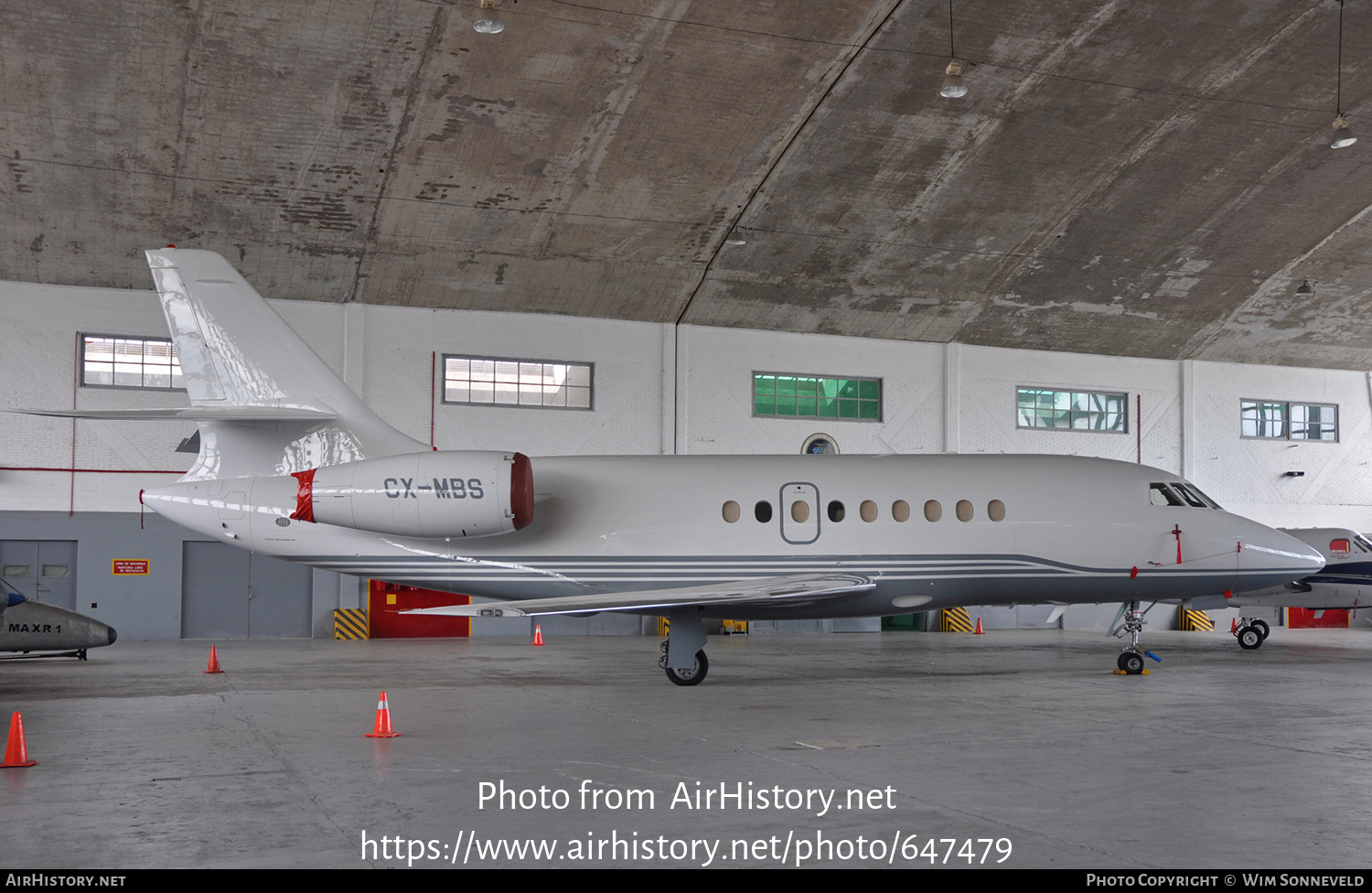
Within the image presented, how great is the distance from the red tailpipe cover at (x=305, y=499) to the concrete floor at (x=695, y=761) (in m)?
2.21

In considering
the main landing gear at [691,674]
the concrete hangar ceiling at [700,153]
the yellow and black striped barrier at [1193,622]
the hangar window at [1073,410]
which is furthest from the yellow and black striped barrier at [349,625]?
the yellow and black striped barrier at [1193,622]

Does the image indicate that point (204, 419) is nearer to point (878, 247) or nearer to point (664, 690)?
point (664, 690)

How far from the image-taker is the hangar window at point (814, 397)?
26.6 meters

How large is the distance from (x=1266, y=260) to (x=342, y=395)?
2328 centimetres

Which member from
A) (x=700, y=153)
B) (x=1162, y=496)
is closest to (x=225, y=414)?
(x=700, y=153)

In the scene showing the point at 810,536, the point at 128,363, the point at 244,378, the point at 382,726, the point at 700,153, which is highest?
the point at 700,153

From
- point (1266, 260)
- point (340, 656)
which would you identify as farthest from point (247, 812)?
point (1266, 260)

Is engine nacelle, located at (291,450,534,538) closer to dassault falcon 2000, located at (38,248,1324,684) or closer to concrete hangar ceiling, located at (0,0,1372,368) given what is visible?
dassault falcon 2000, located at (38,248,1324,684)

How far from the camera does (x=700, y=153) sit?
21453mm

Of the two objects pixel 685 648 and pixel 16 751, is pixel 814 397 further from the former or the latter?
pixel 16 751

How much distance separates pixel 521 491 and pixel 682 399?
40.4ft

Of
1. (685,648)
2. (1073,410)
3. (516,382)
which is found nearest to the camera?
(685,648)

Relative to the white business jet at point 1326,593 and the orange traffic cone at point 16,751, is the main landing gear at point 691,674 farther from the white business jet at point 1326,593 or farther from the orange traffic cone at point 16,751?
the white business jet at point 1326,593
